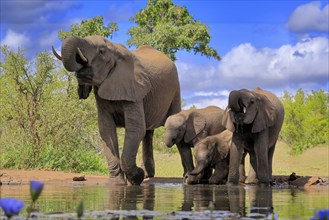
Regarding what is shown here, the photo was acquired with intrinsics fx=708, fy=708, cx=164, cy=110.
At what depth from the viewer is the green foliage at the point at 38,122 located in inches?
722

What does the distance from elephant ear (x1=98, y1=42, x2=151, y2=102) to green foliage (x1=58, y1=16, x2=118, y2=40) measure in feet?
58.4

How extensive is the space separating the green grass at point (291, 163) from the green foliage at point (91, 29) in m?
6.21

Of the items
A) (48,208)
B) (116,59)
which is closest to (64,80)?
(116,59)

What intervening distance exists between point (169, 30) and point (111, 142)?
637 inches

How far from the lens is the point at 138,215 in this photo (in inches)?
234

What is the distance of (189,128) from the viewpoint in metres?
15.7

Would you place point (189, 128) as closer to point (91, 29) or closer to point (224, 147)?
point (224, 147)

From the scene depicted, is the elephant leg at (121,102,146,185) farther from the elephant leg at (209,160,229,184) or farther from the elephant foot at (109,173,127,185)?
the elephant leg at (209,160,229,184)

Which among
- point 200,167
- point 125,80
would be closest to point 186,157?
point 200,167

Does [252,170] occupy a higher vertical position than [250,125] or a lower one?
lower

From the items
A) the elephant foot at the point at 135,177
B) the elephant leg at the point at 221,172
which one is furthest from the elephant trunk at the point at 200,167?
the elephant foot at the point at 135,177

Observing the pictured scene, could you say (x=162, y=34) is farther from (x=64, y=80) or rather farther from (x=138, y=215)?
(x=138, y=215)

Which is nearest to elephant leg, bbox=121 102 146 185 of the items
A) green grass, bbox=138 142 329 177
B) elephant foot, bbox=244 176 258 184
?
elephant foot, bbox=244 176 258 184

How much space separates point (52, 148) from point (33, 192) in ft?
53.1
